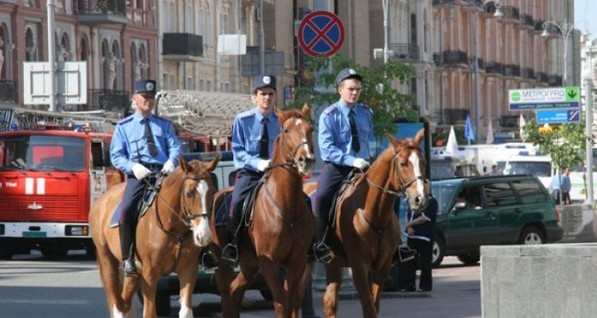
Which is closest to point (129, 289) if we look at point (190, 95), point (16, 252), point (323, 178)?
point (323, 178)

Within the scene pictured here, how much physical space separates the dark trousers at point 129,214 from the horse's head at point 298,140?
51.0 inches

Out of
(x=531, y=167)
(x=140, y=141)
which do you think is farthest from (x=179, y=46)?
(x=140, y=141)

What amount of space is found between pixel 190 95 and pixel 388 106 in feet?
68.9

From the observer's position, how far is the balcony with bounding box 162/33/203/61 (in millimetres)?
75625

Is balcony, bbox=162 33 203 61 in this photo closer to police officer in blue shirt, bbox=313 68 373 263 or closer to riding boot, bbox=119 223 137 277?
police officer in blue shirt, bbox=313 68 373 263

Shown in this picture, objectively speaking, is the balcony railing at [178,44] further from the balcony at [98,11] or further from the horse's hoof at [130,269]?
the horse's hoof at [130,269]

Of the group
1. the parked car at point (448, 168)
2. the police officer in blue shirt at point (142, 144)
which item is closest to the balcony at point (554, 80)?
the parked car at point (448, 168)

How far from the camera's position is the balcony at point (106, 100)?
6600 centimetres

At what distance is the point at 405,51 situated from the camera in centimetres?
11162

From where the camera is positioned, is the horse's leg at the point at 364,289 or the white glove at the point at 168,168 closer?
the white glove at the point at 168,168

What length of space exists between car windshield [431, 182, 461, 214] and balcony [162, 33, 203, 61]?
132 ft

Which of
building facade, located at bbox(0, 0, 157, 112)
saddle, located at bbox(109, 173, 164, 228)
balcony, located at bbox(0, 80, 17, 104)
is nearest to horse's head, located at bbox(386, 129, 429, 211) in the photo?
saddle, located at bbox(109, 173, 164, 228)

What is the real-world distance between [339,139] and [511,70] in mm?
120248

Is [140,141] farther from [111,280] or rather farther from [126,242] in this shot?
[111,280]
